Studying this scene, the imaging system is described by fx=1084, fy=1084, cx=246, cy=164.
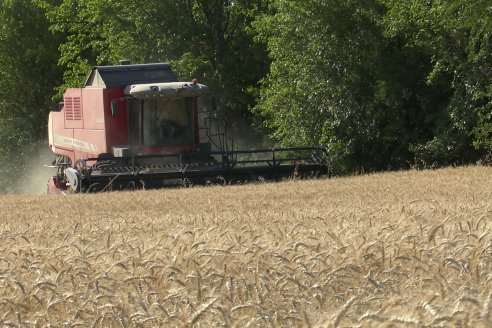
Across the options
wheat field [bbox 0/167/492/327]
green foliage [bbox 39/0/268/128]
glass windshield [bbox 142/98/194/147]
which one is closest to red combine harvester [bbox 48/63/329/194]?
glass windshield [bbox 142/98/194/147]

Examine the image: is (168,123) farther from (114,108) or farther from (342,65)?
(342,65)

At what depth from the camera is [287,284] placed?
17.7 feet

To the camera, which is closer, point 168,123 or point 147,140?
point 147,140

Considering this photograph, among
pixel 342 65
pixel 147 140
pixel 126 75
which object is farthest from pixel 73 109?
pixel 342 65

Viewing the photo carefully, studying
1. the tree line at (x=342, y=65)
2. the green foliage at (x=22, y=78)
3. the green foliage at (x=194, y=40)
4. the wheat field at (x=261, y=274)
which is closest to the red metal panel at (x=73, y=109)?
the tree line at (x=342, y=65)

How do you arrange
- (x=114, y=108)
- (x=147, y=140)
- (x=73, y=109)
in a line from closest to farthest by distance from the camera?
(x=114, y=108), (x=147, y=140), (x=73, y=109)

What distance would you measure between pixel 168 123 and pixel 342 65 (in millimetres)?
6774

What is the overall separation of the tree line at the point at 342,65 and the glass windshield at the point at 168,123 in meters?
5.75

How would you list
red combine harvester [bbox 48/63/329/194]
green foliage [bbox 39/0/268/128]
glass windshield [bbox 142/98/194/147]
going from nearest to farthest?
red combine harvester [bbox 48/63/329/194]
glass windshield [bbox 142/98/194/147]
green foliage [bbox 39/0/268/128]

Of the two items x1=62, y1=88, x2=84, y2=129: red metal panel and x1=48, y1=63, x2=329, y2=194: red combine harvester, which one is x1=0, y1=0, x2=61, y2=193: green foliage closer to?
x1=62, y1=88, x2=84, y2=129: red metal panel

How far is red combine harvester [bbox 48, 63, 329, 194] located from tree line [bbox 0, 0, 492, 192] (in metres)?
4.28

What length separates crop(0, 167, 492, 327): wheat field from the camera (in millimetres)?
4383

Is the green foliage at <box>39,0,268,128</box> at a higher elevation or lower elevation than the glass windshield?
higher

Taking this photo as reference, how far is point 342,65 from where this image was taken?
96.1 ft
